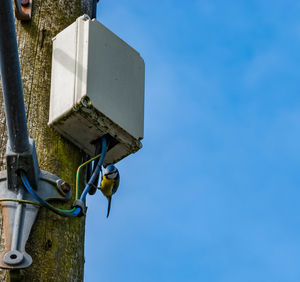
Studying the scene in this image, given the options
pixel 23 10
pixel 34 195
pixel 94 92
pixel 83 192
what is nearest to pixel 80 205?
pixel 83 192

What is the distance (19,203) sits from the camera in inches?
91.6

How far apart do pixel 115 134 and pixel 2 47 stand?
2.60 ft

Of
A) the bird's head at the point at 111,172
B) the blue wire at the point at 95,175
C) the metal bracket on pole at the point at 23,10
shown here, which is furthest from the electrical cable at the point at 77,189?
the metal bracket on pole at the point at 23,10

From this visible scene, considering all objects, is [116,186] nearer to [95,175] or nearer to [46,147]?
[95,175]

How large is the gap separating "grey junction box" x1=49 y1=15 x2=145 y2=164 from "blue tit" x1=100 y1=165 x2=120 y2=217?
0.04 meters

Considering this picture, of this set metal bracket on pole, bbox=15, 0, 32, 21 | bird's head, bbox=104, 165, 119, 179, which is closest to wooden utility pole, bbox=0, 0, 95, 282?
metal bracket on pole, bbox=15, 0, 32, 21

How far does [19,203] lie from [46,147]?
29 centimetres

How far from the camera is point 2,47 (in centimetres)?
204

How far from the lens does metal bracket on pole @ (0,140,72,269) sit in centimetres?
219

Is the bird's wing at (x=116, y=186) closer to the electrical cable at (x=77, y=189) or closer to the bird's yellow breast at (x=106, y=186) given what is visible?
the bird's yellow breast at (x=106, y=186)

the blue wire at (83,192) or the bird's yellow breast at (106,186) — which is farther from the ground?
the bird's yellow breast at (106,186)

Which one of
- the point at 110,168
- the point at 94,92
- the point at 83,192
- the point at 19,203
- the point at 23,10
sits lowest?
the point at 19,203

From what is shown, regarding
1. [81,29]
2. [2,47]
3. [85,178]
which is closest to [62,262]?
[85,178]

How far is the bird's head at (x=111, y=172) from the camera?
2859 millimetres
